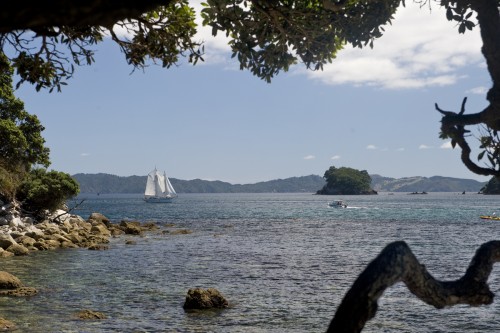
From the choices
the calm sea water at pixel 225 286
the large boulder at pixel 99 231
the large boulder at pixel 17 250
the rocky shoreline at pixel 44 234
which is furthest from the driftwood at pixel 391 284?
the large boulder at pixel 99 231

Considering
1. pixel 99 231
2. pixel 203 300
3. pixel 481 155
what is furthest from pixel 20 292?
pixel 99 231

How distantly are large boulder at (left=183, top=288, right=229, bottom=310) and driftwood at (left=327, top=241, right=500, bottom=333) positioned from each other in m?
18.3

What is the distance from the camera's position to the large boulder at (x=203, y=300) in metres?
22.9

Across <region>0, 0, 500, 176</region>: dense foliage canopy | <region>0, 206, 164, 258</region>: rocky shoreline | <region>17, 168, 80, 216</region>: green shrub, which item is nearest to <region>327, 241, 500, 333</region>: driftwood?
<region>0, 0, 500, 176</region>: dense foliage canopy

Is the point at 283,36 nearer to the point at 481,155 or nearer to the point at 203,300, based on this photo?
the point at 481,155

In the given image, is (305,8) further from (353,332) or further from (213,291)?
(213,291)

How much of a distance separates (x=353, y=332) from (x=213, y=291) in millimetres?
19664

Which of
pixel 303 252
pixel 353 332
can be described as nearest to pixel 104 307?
pixel 353 332

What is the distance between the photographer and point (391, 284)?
4.91 m

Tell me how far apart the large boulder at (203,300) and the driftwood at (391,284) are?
1834 cm

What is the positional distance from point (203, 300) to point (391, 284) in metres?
18.9

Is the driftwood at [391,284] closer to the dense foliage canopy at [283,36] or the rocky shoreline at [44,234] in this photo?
the dense foliage canopy at [283,36]

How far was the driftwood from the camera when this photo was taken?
4770mm

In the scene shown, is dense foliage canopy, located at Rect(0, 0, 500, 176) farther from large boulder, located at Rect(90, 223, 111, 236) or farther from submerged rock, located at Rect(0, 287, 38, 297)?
large boulder, located at Rect(90, 223, 111, 236)
